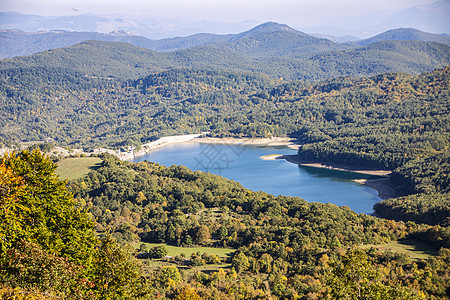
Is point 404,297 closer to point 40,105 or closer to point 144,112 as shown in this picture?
point 144,112

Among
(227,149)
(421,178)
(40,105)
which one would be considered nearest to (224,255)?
(421,178)

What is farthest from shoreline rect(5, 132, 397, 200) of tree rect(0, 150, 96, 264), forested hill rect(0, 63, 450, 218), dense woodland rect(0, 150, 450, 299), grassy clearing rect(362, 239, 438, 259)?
tree rect(0, 150, 96, 264)

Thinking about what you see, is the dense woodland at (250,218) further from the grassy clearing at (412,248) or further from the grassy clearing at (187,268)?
the grassy clearing at (412,248)

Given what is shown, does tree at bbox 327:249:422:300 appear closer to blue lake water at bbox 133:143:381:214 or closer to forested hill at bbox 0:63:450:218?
blue lake water at bbox 133:143:381:214

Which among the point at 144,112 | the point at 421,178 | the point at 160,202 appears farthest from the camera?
the point at 144,112

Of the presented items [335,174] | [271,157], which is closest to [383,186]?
[335,174]

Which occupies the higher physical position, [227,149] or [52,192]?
[52,192]

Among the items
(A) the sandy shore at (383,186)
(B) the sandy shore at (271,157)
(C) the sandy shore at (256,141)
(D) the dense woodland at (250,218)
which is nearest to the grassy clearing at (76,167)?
(D) the dense woodland at (250,218)
